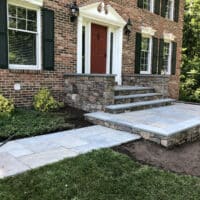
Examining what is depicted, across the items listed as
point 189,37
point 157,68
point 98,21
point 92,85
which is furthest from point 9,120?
point 189,37

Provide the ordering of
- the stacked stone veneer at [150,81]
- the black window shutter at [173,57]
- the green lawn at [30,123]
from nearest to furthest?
the green lawn at [30,123], the stacked stone veneer at [150,81], the black window shutter at [173,57]

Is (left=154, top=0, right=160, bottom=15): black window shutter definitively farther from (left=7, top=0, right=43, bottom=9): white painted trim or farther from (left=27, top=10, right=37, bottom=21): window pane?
(left=27, top=10, right=37, bottom=21): window pane

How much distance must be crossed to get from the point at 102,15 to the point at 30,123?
4.51m

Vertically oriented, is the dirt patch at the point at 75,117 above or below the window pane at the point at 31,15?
below

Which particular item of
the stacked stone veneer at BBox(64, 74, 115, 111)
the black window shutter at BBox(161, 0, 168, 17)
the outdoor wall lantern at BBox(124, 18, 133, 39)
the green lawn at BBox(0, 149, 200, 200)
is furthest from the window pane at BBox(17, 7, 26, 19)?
the black window shutter at BBox(161, 0, 168, 17)

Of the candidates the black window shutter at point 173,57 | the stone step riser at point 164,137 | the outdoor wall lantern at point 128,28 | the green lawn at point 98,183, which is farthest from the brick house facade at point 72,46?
the green lawn at point 98,183

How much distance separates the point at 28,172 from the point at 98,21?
20.0ft

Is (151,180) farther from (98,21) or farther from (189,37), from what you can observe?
(189,37)

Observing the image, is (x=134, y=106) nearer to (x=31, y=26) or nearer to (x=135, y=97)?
(x=135, y=97)

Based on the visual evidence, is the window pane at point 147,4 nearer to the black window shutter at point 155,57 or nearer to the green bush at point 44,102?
the black window shutter at point 155,57

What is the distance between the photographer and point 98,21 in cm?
800

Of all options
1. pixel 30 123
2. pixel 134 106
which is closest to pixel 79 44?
pixel 134 106

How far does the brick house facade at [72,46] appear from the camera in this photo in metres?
6.11

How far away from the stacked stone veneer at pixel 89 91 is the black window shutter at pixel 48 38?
0.68 metres
